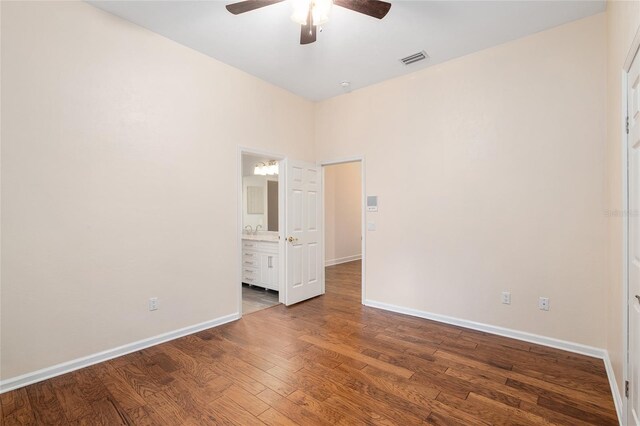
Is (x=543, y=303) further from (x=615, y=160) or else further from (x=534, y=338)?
(x=615, y=160)

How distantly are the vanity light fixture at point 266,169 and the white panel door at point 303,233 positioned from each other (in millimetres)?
1510

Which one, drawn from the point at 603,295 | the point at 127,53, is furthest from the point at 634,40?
the point at 127,53

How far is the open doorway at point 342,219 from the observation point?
724 cm

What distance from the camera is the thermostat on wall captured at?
407 cm

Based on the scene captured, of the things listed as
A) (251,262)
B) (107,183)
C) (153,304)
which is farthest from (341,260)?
(107,183)

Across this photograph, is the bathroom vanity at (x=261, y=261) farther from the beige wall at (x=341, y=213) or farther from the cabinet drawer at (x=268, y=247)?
the beige wall at (x=341, y=213)

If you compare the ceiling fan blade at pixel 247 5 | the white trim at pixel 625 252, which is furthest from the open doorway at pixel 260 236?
the white trim at pixel 625 252

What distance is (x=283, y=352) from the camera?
9.01 feet

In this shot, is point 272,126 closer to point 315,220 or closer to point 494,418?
point 315,220

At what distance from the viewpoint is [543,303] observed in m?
2.89

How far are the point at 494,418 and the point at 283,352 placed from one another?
1.71 m

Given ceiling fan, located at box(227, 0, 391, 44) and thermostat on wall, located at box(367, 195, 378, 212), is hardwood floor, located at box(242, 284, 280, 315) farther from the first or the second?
ceiling fan, located at box(227, 0, 391, 44)

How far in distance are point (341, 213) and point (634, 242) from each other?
6.15 m

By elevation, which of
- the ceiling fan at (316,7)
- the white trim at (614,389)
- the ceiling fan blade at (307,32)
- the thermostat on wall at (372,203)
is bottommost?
the white trim at (614,389)
